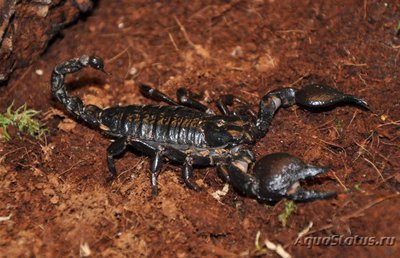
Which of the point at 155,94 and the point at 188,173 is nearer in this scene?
the point at 188,173

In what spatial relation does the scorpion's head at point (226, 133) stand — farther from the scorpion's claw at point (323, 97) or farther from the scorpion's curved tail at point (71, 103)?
the scorpion's curved tail at point (71, 103)

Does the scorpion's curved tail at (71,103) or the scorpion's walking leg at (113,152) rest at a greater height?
the scorpion's curved tail at (71,103)

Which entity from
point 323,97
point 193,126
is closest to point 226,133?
point 193,126

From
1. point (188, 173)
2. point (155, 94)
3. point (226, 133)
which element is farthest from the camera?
point (155, 94)

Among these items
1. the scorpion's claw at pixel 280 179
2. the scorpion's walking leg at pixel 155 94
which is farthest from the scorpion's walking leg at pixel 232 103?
the scorpion's claw at pixel 280 179

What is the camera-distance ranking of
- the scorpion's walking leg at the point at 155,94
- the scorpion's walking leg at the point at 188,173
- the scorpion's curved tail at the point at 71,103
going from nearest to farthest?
→ the scorpion's walking leg at the point at 188,173
the scorpion's curved tail at the point at 71,103
the scorpion's walking leg at the point at 155,94

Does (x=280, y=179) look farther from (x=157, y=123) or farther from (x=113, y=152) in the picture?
(x=113, y=152)
